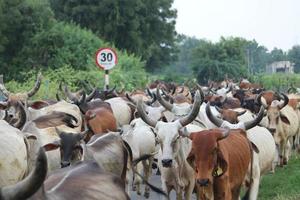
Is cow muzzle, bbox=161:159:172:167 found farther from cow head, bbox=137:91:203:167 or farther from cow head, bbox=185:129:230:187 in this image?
cow head, bbox=185:129:230:187

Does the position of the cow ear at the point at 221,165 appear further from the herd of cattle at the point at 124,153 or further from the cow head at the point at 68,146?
the cow head at the point at 68,146

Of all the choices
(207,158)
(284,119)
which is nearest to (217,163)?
(207,158)

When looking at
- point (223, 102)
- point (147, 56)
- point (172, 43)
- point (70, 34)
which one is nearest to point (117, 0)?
point (147, 56)

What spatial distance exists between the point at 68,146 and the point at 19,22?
67.1ft

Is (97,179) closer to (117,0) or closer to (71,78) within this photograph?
(71,78)

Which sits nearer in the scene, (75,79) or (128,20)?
(75,79)

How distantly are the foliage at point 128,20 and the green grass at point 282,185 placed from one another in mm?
31282

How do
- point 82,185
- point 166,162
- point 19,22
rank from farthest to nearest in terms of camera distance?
point 19,22
point 166,162
point 82,185

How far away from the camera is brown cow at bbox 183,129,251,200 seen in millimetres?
7012

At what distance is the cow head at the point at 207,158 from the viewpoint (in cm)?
698

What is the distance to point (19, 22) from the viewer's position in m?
28.0

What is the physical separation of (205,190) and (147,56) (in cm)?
4135

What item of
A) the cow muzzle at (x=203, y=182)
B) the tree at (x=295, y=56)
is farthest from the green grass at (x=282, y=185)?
the tree at (x=295, y=56)

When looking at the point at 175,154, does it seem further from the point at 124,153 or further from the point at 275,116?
the point at 275,116
